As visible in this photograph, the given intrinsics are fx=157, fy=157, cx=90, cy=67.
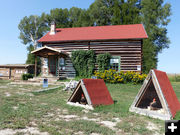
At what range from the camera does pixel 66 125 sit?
13.0 feet

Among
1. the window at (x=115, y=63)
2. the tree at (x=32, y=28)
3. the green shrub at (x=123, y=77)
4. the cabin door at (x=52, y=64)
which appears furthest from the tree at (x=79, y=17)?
the green shrub at (x=123, y=77)

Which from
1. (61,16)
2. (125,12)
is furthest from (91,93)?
(61,16)

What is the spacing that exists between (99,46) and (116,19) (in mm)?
15738

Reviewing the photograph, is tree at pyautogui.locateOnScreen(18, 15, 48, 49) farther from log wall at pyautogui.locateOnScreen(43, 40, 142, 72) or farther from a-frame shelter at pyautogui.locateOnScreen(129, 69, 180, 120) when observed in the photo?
a-frame shelter at pyautogui.locateOnScreen(129, 69, 180, 120)

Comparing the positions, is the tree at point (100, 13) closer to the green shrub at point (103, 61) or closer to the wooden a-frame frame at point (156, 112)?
the green shrub at point (103, 61)

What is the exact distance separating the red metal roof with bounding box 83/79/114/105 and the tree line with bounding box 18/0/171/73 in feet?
69.8

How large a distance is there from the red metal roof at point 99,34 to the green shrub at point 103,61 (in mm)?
2006

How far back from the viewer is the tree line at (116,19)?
2777cm

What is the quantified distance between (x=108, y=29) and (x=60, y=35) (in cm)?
638

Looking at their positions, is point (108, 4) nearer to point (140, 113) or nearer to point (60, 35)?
point (60, 35)

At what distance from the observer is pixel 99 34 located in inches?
751

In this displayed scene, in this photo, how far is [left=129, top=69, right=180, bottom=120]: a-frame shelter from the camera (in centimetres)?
479

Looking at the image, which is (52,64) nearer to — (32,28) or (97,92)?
(97,92)

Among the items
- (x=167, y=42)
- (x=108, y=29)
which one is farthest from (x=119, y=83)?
(x=167, y=42)
